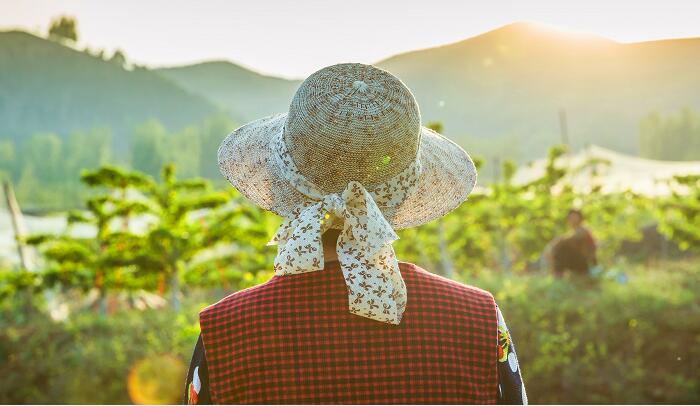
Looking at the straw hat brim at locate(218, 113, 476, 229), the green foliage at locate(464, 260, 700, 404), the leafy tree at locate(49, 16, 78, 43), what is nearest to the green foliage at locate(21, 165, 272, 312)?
the green foliage at locate(464, 260, 700, 404)

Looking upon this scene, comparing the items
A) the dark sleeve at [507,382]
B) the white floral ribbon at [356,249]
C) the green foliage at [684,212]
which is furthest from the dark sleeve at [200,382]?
the green foliage at [684,212]

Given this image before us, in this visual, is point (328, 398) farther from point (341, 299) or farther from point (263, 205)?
point (263, 205)

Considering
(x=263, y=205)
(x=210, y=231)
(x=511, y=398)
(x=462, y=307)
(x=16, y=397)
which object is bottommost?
(x=16, y=397)

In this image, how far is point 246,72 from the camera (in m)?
132

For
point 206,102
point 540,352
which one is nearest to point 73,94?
point 206,102

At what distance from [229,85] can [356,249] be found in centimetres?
13812

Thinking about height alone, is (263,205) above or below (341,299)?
above

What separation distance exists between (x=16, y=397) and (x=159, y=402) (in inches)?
72.0

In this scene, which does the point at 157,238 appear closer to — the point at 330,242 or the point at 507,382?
the point at 330,242

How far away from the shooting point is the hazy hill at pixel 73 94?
375 feet

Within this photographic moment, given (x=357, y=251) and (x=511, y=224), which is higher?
(x=357, y=251)

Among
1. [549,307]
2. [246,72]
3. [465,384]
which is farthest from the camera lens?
[246,72]

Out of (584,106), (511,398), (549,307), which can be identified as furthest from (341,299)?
(584,106)

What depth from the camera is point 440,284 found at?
149 centimetres
